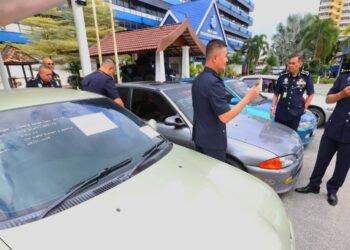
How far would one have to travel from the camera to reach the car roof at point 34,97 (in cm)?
165

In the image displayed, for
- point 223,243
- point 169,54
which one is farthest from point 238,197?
point 169,54

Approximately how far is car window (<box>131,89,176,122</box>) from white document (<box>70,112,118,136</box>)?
1.26m

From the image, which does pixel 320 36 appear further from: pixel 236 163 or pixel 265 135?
pixel 236 163

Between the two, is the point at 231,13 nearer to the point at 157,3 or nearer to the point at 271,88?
the point at 157,3

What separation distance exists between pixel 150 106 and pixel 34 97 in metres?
1.75

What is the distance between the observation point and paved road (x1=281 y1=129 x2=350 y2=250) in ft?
7.27

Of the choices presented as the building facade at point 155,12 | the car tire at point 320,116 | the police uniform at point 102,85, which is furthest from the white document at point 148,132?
the building facade at point 155,12

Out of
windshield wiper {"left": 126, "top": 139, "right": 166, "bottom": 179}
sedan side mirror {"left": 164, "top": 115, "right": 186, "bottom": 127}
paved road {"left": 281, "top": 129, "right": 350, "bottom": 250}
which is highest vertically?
windshield wiper {"left": 126, "top": 139, "right": 166, "bottom": 179}

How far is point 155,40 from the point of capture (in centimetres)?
841

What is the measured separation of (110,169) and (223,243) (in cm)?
84

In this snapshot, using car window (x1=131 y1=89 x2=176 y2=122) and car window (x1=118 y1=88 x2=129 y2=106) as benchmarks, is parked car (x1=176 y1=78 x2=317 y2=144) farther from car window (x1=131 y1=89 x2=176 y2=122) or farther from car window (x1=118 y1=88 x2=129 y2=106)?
car window (x1=118 y1=88 x2=129 y2=106)

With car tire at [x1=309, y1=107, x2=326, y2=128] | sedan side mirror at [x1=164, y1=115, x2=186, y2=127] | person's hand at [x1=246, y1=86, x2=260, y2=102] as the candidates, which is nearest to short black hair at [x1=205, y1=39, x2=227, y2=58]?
person's hand at [x1=246, y1=86, x2=260, y2=102]

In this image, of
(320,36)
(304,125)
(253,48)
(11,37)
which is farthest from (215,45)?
(253,48)

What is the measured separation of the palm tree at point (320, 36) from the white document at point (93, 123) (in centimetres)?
3397
